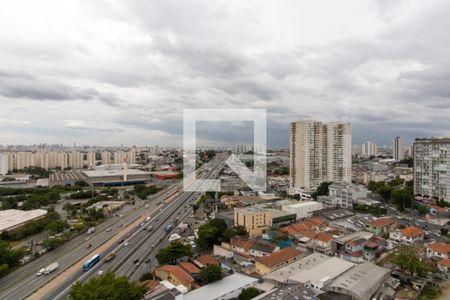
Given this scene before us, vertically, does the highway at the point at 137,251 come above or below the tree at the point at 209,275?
below

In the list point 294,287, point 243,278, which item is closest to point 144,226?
point 243,278

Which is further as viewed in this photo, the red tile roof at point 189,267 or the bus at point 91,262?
the bus at point 91,262

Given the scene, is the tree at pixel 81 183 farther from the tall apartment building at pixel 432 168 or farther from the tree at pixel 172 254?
the tall apartment building at pixel 432 168

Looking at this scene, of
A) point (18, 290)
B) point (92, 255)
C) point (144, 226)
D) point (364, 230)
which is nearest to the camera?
point (18, 290)

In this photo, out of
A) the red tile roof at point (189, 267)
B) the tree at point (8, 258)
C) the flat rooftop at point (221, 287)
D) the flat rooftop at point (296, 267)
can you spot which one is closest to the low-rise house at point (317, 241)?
the flat rooftop at point (296, 267)

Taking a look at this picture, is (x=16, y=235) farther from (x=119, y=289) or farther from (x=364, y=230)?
(x=364, y=230)

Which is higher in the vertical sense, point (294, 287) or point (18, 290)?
point (294, 287)

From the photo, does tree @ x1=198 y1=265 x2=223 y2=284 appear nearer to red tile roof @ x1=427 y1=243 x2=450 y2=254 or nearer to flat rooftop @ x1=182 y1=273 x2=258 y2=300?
flat rooftop @ x1=182 y1=273 x2=258 y2=300
